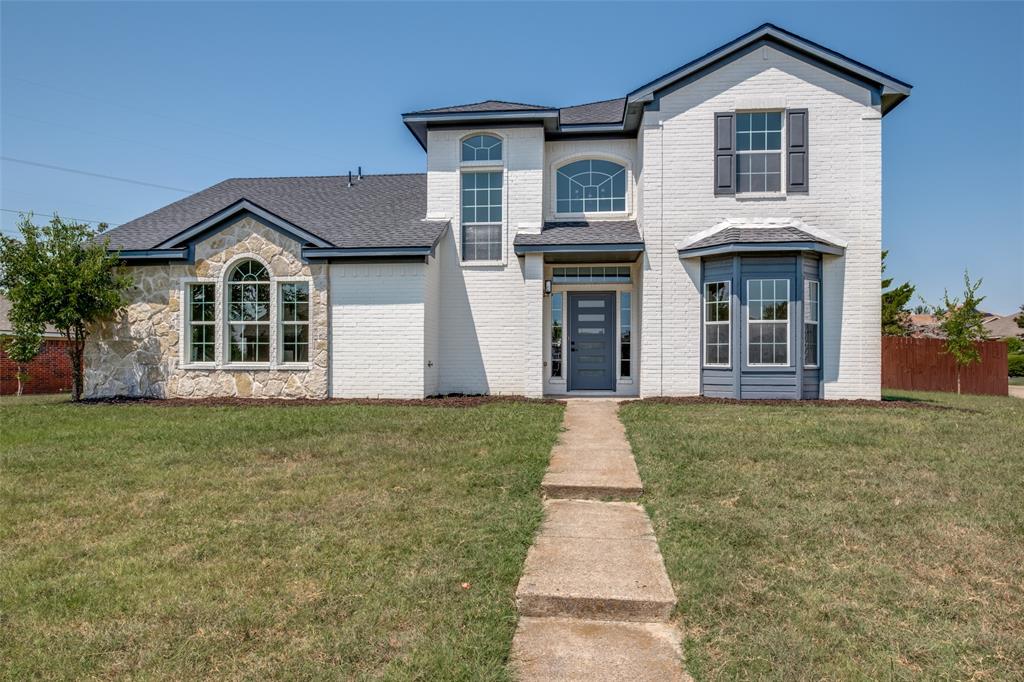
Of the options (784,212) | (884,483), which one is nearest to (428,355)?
(784,212)

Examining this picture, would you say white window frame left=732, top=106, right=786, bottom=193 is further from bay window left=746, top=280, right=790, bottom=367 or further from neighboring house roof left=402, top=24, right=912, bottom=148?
bay window left=746, top=280, right=790, bottom=367

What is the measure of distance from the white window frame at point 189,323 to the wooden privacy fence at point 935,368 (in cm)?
2107

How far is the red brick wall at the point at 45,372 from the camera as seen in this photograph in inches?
786

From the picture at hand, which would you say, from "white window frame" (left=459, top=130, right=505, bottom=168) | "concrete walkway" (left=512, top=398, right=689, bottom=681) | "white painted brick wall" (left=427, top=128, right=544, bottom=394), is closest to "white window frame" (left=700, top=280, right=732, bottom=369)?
"white painted brick wall" (left=427, top=128, right=544, bottom=394)

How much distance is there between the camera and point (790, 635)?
3232mm

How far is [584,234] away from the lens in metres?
13.4

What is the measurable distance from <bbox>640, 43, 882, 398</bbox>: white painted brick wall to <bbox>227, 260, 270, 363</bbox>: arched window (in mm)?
8165

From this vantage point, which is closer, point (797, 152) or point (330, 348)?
point (797, 152)

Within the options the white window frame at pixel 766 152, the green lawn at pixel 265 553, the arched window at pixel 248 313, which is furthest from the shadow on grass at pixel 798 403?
the arched window at pixel 248 313

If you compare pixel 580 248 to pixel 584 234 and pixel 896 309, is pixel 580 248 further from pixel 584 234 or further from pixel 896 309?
pixel 896 309

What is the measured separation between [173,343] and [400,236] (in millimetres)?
5474

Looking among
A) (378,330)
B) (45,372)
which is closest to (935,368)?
(378,330)

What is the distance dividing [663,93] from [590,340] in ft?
18.2

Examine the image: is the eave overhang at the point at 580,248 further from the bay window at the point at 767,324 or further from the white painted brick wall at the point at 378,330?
the bay window at the point at 767,324
